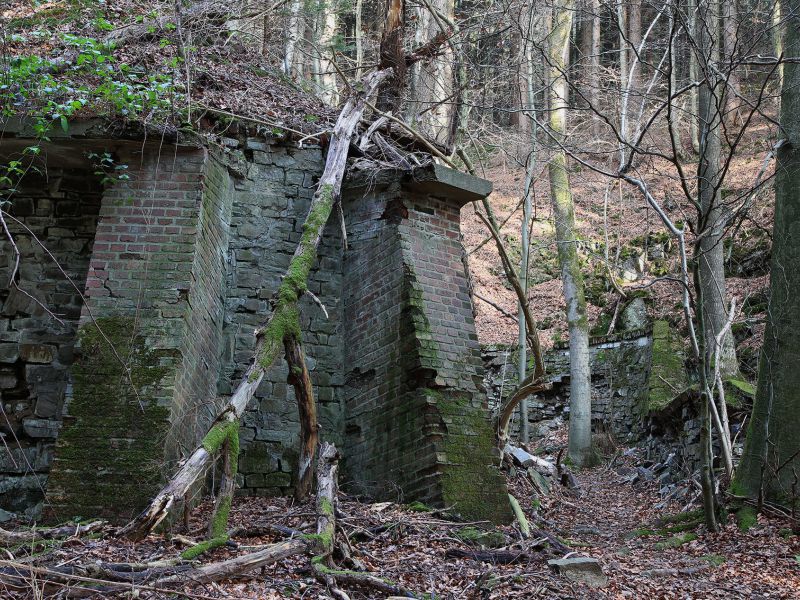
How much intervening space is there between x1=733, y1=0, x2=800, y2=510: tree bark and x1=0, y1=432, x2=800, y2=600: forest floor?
1.32 feet

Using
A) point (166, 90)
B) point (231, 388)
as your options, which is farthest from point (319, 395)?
point (166, 90)

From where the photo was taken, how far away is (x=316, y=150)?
27.9 feet

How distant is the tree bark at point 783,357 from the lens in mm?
7008

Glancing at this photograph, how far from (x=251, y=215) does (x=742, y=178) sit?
1561 cm

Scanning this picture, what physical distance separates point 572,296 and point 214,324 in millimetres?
7960

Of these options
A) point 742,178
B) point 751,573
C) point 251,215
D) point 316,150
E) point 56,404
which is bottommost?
point 751,573

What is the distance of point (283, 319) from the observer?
6.51 m

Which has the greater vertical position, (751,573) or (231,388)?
(231,388)

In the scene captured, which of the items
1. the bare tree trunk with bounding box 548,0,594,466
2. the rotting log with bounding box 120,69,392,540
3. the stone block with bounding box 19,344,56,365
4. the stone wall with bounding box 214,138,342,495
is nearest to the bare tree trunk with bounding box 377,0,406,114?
the rotting log with bounding box 120,69,392,540

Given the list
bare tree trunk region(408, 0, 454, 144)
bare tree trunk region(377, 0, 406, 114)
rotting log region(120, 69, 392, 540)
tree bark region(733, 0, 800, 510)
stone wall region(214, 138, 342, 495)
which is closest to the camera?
rotting log region(120, 69, 392, 540)

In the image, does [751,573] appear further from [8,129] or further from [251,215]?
[8,129]

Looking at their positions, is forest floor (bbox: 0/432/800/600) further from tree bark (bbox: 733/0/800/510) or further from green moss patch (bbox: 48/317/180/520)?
green moss patch (bbox: 48/317/180/520)

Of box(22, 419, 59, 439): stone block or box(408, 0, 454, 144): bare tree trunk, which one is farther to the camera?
box(408, 0, 454, 144): bare tree trunk

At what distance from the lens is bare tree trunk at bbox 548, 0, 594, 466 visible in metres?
13.1
